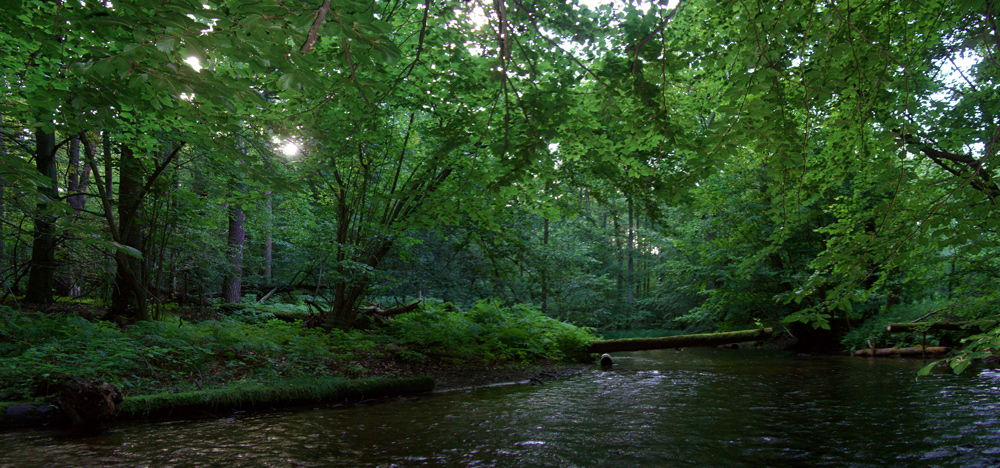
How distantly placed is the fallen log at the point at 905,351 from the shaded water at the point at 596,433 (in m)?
4.64

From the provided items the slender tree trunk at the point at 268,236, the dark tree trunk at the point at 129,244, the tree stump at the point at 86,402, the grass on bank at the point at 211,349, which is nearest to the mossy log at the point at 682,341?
the grass on bank at the point at 211,349

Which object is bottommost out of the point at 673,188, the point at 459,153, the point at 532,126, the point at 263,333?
the point at 263,333

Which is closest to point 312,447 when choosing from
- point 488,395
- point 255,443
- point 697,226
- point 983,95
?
point 255,443

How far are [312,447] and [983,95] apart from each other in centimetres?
864

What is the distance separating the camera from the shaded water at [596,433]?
14.4ft

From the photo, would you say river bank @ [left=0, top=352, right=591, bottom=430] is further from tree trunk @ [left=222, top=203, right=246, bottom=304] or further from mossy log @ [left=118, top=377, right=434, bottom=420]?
tree trunk @ [left=222, top=203, right=246, bottom=304]

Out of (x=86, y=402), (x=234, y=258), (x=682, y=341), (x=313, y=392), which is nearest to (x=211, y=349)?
(x=313, y=392)

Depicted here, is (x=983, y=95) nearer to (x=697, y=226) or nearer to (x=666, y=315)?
(x=697, y=226)

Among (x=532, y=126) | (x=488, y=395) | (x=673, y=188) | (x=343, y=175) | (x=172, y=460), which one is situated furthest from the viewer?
(x=343, y=175)

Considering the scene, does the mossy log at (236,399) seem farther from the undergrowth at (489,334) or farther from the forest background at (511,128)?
the undergrowth at (489,334)

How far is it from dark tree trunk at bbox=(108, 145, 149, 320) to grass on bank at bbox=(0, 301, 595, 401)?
60cm

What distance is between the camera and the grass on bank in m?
6.20

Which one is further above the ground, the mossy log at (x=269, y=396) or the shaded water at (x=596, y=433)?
the mossy log at (x=269, y=396)

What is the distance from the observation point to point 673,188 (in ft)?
12.0
